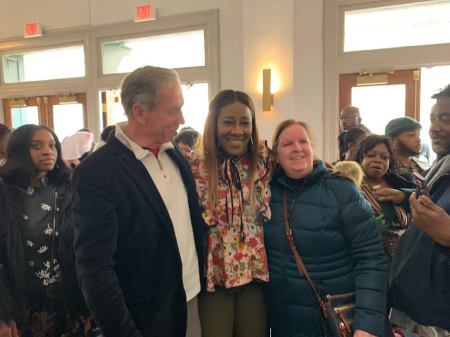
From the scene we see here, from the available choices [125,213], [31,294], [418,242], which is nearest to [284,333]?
[418,242]

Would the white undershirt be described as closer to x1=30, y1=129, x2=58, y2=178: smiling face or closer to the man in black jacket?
the man in black jacket

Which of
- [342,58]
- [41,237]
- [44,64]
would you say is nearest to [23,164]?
[41,237]

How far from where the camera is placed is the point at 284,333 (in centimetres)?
155

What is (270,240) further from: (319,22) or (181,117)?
(319,22)

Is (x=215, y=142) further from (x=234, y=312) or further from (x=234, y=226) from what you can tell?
(x=234, y=312)

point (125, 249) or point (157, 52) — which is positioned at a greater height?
point (157, 52)

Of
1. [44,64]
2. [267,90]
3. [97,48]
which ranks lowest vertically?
[267,90]

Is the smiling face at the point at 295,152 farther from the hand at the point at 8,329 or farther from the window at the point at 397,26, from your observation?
the window at the point at 397,26

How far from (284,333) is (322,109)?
12.0 feet

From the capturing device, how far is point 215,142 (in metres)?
1.60

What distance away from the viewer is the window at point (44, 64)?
616cm

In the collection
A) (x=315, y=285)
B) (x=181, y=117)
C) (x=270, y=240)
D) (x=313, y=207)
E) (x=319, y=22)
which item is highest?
(x=319, y=22)

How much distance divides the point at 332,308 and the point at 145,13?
502 cm

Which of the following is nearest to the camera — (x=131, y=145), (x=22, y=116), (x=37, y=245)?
(x=131, y=145)
